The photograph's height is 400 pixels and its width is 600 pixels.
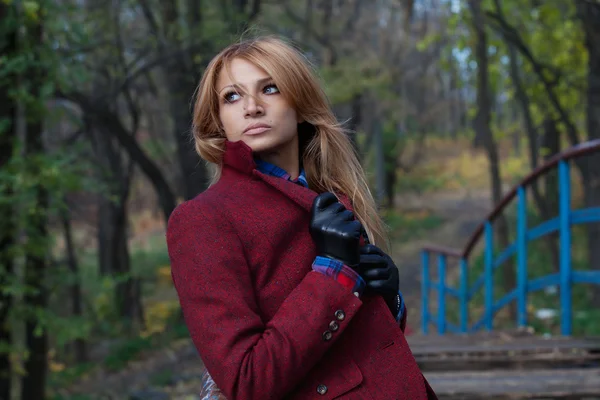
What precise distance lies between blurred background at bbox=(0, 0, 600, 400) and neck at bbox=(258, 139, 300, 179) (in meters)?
0.56

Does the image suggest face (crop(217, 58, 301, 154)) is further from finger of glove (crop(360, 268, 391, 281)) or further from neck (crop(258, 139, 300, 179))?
finger of glove (crop(360, 268, 391, 281))

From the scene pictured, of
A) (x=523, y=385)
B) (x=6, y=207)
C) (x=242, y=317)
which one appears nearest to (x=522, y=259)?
(x=523, y=385)

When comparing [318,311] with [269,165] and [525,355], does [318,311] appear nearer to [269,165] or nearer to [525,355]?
[269,165]

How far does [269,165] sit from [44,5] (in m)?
3.86

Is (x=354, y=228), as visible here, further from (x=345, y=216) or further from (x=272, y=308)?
(x=272, y=308)

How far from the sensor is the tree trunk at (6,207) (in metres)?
4.80

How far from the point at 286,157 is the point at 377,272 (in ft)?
1.21

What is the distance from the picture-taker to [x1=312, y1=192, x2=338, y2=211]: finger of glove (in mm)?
1525

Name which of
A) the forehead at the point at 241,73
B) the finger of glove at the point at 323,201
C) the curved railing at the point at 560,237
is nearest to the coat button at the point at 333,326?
the finger of glove at the point at 323,201

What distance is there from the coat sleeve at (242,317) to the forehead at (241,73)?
0.34 m

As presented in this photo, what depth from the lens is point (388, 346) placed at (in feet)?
4.99

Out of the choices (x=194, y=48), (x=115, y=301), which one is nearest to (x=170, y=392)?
(x=194, y=48)

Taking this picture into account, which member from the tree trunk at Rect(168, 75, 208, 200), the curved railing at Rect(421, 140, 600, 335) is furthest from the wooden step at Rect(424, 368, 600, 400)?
the tree trunk at Rect(168, 75, 208, 200)

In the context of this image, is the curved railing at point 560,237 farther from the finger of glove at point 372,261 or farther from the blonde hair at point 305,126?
the finger of glove at point 372,261
